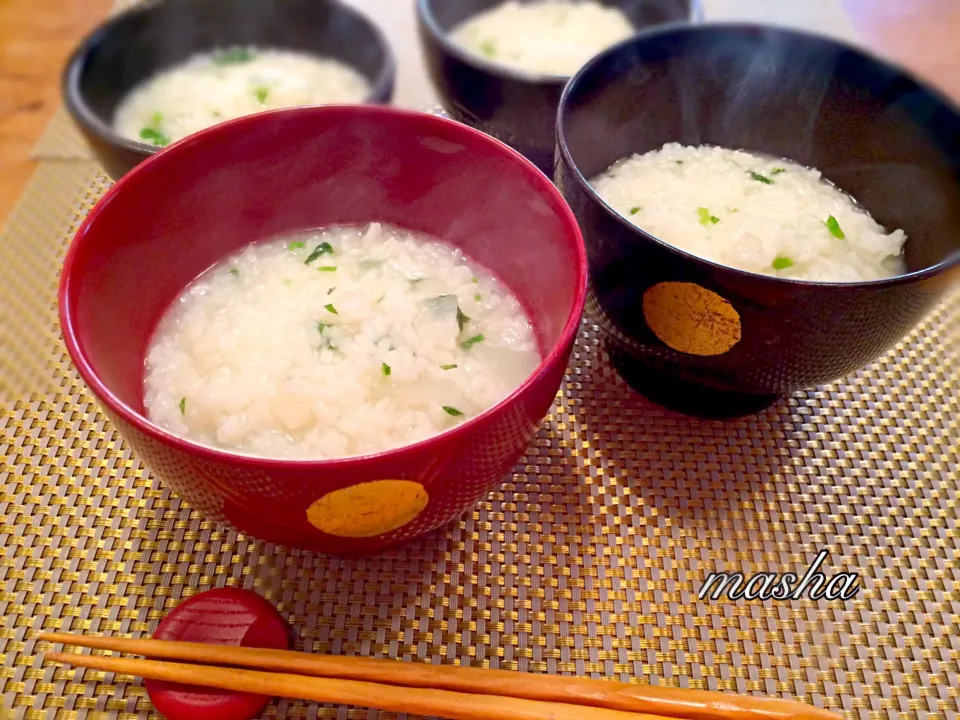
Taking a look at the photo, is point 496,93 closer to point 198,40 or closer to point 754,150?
point 754,150

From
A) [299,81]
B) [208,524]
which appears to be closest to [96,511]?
[208,524]

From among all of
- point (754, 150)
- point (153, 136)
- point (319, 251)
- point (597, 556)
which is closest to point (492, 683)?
point (597, 556)

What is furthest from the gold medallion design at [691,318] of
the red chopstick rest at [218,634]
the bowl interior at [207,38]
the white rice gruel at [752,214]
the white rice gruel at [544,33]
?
the white rice gruel at [544,33]

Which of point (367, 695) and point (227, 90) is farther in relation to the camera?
point (227, 90)

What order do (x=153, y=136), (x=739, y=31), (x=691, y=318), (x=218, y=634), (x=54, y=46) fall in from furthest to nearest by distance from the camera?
(x=54, y=46) → (x=153, y=136) → (x=739, y=31) → (x=691, y=318) → (x=218, y=634)

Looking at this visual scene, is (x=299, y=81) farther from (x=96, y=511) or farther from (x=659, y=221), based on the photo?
(x=96, y=511)

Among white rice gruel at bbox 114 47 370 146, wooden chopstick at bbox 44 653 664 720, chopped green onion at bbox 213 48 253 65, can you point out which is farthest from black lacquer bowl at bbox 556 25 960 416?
chopped green onion at bbox 213 48 253 65

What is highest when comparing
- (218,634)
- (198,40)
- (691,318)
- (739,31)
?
(739,31)
